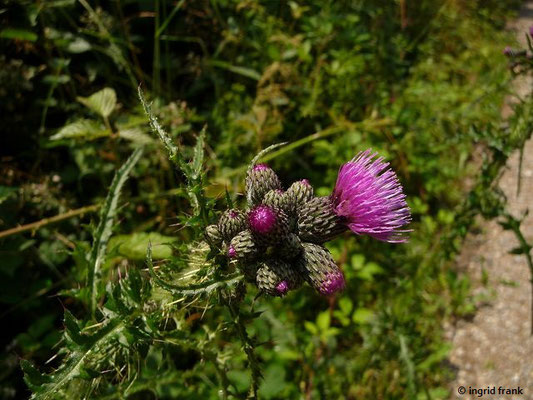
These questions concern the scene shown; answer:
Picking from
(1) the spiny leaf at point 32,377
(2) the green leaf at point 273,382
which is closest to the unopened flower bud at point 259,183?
(1) the spiny leaf at point 32,377

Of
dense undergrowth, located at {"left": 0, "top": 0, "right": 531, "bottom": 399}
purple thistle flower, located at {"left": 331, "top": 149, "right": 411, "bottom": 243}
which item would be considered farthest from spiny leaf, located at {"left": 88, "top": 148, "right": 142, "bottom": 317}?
purple thistle flower, located at {"left": 331, "top": 149, "right": 411, "bottom": 243}

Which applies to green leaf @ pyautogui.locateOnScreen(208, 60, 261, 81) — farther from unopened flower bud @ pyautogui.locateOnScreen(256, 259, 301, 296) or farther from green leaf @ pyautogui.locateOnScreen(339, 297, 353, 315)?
unopened flower bud @ pyautogui.locateOnScreen(256, 259, 301, 296)

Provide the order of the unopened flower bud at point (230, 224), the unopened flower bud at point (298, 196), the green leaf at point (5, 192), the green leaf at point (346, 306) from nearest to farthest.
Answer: the unopened flower bud at point (230, 224) < the unopened flower bud at point (298, 196) < the green leaf at point (5, 192) < the green leaf at point (346, 306)

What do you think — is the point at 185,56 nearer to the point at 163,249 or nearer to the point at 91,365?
the point at 163,249

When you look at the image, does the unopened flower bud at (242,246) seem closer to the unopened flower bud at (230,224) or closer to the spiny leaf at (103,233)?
the unopened flower bud at (230,224)

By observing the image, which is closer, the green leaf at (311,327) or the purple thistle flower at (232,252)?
the purple thistle flower at (232,252)

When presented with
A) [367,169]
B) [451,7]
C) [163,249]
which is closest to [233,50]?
[163,249]
